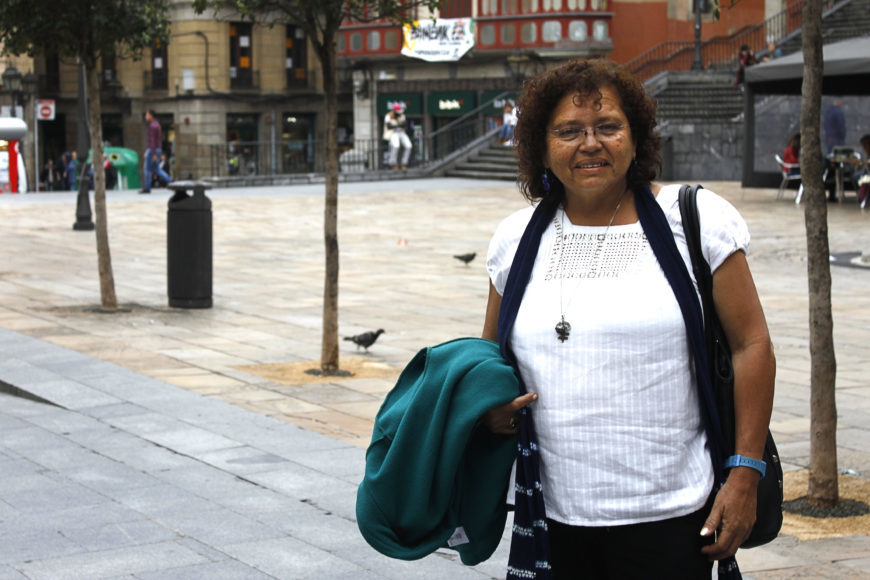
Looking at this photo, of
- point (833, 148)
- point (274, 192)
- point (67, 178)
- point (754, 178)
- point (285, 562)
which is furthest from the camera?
point (67, 178)

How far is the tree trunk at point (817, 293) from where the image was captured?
219 inches

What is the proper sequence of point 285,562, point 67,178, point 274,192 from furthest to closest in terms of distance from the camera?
point 67,178 < point 274,192 < point 285,562

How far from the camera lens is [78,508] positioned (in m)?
5.68

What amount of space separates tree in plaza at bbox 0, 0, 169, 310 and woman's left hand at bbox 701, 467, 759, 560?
32.5 ft

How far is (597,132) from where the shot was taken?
2891 millimetres

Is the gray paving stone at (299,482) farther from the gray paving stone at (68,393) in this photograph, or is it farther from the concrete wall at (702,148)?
the concrete wall at (702,148)

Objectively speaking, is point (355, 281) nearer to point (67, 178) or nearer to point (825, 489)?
point (825, 489)

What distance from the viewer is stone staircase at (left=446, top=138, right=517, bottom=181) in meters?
32.9

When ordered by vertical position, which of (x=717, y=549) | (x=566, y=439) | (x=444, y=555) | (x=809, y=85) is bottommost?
(x=444, y=555)

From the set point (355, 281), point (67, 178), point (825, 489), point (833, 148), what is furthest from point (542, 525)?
point (67, 178)

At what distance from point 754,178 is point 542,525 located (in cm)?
2503

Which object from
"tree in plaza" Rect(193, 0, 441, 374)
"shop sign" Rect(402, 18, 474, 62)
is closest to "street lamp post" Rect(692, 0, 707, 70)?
"shop sign" Rect(402, 18, 474, 62)

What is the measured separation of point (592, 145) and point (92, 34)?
34.0ft

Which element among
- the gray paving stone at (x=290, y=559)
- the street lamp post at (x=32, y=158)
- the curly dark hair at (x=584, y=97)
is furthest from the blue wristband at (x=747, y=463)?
the street lamp post at (x=32, y=158)
